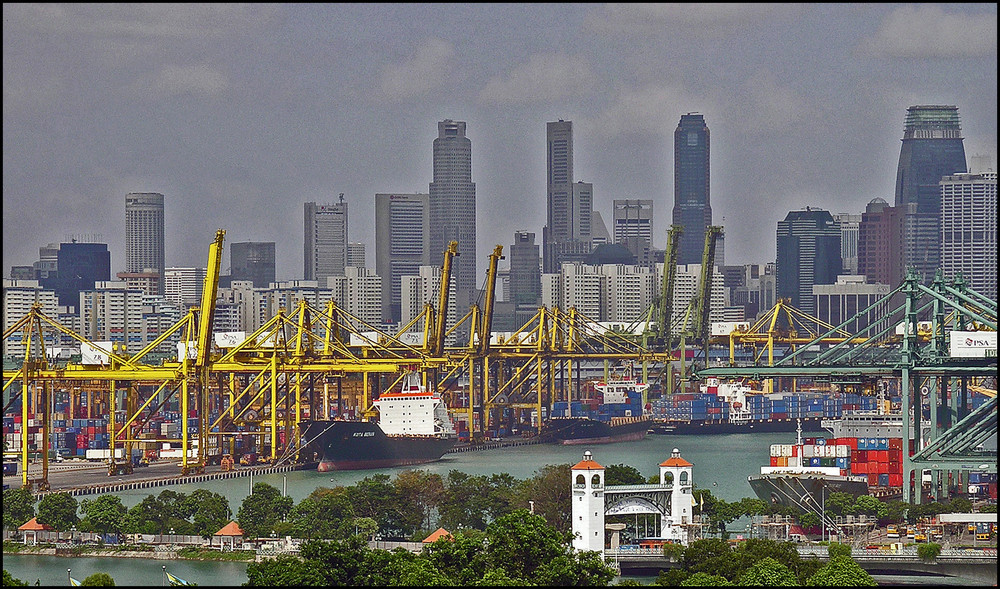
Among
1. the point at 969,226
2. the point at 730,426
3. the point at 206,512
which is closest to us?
the point at 206,512

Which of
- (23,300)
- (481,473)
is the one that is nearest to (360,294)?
(23,300)

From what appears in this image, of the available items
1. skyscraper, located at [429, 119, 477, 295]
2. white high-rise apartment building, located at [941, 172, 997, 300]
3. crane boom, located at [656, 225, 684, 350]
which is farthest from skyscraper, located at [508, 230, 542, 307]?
crane boom, located at [656, 225, 684, 350]

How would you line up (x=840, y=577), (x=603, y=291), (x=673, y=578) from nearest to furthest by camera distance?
(x=840, y=577)
(x=673, y=578)
(x=603, y=291)

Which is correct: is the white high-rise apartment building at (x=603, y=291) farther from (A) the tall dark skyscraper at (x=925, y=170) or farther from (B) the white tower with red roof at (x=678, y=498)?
(B) the white tower with red roof at (x=678, y=498)

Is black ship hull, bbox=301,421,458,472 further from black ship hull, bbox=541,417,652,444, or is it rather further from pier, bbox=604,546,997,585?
pier, bbox=604,546,997,585

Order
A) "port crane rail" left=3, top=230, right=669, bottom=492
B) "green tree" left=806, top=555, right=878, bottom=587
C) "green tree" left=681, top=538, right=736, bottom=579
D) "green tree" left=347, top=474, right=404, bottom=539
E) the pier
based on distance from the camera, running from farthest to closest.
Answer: "port crane rail" left=3, top=230, right=669, bottom=492 < "green tree" left=347, top=474, right=404, bottom=539 < the pier < "green tree" left=681, top=538, right=736, bottom=579 < "green tree" left=806, top=555, right=878, bottom=587

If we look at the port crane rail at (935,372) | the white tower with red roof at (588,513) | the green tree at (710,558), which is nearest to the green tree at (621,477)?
the white tower with red roof at (588,513)

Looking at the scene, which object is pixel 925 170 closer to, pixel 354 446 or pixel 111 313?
pixel 111 313
